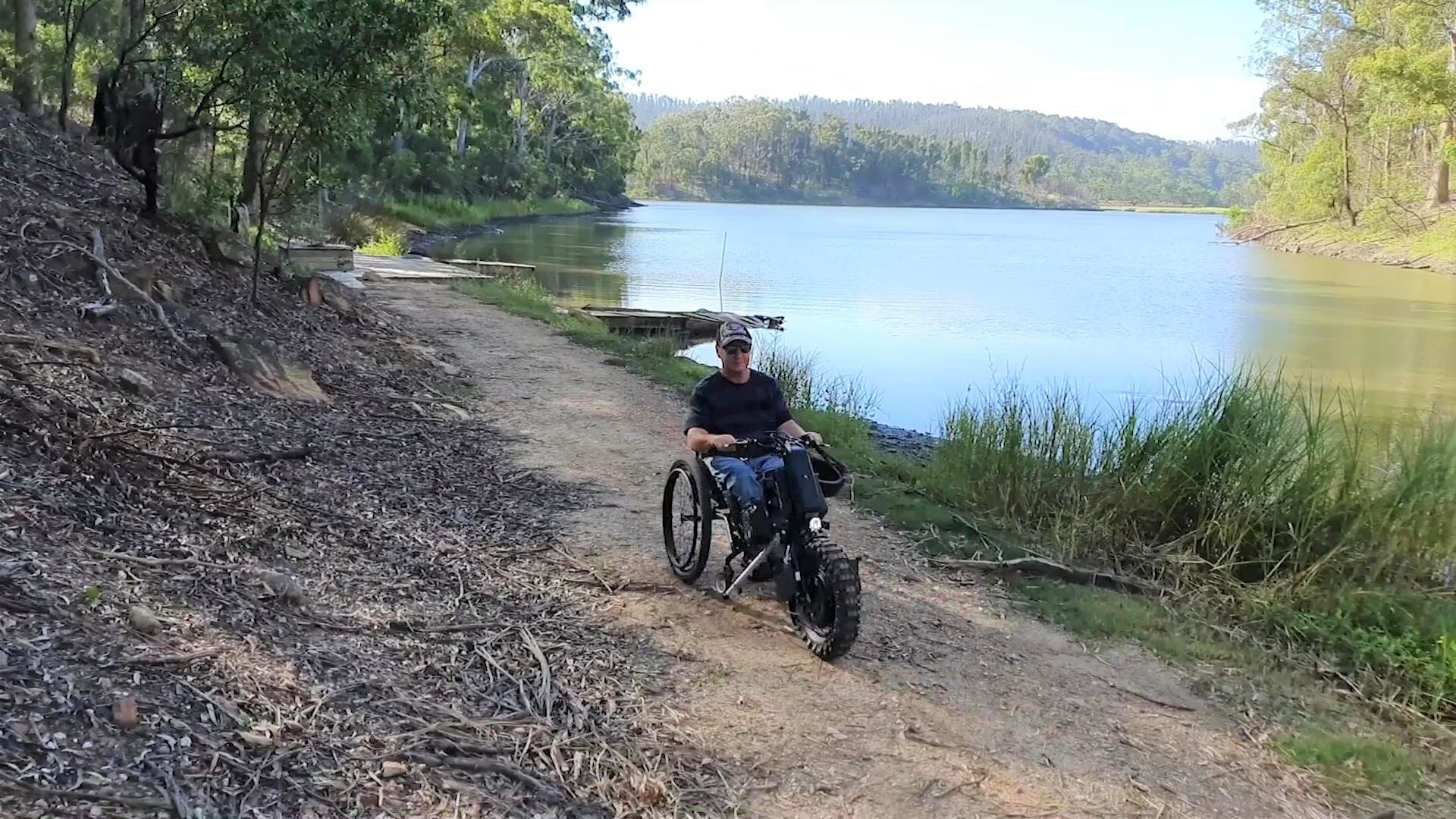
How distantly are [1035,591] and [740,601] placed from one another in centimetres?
171

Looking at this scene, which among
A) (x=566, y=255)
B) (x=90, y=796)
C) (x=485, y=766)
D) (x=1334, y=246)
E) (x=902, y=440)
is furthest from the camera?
(x=1334, y=246)

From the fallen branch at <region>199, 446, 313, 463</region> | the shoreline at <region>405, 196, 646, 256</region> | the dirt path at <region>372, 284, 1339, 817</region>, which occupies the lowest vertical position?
the dirt path at <region>372, 284, 1339, 817</region>

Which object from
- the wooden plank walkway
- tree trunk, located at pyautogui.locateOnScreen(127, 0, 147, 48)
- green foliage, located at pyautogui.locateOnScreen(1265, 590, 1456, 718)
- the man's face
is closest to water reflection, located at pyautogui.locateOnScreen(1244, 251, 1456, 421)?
green foliage, located at pyautogui.locateOnScreen(1265, 590, 1456, 718)

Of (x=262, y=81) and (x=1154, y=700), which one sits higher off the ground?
(x=262, y=81)

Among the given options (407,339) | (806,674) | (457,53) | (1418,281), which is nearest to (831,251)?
(457,53)

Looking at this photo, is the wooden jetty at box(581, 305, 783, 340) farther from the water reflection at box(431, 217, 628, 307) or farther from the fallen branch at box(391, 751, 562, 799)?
the fallen branch at box(391, 751, 562, 799)

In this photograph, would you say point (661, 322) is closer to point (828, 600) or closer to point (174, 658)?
point (828, 600)

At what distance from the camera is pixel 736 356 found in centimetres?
477

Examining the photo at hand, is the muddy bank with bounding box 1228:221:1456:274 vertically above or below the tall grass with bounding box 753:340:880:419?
above

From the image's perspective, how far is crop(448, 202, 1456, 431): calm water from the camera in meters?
16.1

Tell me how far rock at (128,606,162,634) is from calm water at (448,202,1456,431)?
8140 millimetres

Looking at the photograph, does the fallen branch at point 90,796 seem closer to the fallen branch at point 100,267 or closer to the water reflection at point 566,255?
the fallen branch at point 100,267

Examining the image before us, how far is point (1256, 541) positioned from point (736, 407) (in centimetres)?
322

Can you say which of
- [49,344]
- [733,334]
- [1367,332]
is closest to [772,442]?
[733,334]
